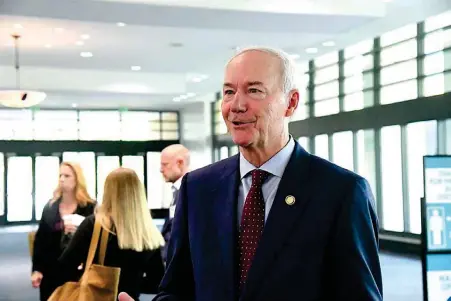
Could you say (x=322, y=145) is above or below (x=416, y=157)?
above

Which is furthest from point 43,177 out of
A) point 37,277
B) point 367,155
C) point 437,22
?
point 37,277

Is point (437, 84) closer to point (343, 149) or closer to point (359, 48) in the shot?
point (359, 48)

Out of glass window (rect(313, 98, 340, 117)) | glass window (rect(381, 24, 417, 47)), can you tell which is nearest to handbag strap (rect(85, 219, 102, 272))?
glass window (rect(381, 24, 417, 47))

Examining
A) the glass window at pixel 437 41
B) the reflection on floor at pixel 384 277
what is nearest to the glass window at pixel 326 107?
the glass window at pixel 437 41

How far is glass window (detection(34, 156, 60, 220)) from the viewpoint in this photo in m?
20.1

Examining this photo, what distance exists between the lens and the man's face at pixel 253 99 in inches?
57.9

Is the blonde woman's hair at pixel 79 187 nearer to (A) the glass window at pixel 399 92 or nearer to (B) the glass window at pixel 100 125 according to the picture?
(A) the glass window at pixel 399 92

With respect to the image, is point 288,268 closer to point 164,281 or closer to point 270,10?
point 164,281

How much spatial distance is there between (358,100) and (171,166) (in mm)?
8988

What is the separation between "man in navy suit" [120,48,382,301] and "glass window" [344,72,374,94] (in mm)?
11134

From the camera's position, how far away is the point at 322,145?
14.4m

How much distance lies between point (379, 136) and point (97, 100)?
9.59m

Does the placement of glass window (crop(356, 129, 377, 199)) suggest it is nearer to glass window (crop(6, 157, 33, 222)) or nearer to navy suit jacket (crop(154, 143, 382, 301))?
navy suit jacket (crop(154, 143, 382, 301))

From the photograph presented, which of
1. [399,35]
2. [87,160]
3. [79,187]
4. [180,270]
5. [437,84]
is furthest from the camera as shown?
[87,160]
